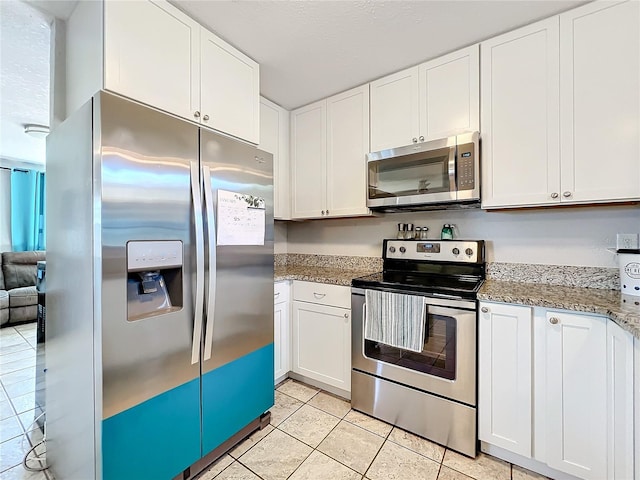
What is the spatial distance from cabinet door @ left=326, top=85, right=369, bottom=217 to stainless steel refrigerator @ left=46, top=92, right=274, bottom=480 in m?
0.91

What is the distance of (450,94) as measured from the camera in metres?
1.89

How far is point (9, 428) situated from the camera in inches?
73.1

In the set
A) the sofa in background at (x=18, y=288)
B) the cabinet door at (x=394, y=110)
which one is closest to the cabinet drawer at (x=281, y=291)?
the cabinet door at (x=394, y=110)

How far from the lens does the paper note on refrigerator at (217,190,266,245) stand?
1498mm

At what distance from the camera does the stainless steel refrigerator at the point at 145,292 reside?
1.10 metres

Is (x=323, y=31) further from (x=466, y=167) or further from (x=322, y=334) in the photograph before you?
(x=322, y=334)

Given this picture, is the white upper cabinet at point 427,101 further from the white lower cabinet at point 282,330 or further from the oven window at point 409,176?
the white lower cabinet at point 282,330

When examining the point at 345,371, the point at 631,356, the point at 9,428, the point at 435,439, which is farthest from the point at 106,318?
the point at 631,356

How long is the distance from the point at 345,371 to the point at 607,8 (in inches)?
101

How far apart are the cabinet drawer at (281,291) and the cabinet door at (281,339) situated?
0.03 m

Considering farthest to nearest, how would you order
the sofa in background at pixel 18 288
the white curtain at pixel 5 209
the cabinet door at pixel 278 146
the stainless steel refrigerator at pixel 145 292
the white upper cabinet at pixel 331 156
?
the white curtain at pixel 5 209 < the sofa in background at pixel 18 288 < the cabinet door at pixel 278 146 < the white upper cabinet at pixel 331 156 < the stainless steel refrigerator at pixel 145 292

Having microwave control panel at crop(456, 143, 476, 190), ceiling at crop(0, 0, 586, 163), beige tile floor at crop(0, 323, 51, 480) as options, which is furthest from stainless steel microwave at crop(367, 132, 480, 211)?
beige tile floor at crop(0, 323, 51, 480)

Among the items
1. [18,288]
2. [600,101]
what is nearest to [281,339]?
[600,101]

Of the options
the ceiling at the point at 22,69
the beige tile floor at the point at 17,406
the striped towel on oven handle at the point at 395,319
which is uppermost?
the ceiling at the point at 22,69
